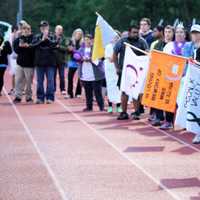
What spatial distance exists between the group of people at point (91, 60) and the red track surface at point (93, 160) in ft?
2.68

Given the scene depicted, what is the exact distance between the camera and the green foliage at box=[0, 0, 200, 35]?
4950 centimetres

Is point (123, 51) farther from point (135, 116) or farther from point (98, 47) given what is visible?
point (98, 47)

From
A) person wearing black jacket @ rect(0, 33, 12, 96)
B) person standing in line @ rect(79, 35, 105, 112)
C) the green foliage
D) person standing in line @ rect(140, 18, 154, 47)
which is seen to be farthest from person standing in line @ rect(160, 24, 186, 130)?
the green foliage

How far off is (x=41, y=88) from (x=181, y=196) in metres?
10.5

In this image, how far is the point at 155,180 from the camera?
9.27 m

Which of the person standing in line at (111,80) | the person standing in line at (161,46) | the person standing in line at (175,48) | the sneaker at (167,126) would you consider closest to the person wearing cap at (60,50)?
the person standing in line at (111,80)

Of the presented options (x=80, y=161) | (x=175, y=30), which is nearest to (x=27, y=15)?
(x=175, y=30)

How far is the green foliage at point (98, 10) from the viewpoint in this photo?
162 ft

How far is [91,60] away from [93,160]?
6520 millimetres

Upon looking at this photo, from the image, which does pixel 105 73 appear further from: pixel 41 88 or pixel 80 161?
pixel 80 161

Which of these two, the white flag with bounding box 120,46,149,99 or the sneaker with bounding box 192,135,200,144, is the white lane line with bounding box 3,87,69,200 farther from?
the sneaker with bounding box 192,135,200,144

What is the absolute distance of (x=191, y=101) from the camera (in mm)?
11117

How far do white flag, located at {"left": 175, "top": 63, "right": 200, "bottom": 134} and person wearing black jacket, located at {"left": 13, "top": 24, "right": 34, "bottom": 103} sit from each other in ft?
24.4

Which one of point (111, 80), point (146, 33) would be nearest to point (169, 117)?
point (111, 80)
